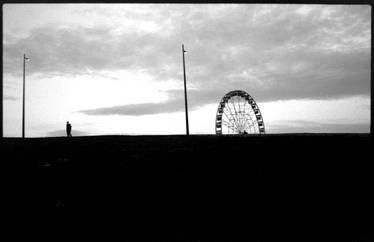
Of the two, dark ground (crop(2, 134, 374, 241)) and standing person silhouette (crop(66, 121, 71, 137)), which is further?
standing person silhouette (crop(66, 121, 71, 137))

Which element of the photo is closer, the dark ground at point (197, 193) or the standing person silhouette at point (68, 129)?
the dark ground at point (197, 193)

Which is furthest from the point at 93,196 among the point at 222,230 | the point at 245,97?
the point at 245,97

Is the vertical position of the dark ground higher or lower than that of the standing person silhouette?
lower

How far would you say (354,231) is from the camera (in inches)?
294

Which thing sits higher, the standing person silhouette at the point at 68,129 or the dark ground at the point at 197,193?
the standing person silhouette at the point at 68,129

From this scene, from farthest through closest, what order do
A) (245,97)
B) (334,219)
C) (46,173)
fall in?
(245,97) < (46,173) < (334,219)

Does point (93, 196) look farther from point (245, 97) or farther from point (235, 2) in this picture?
point (245, 97)

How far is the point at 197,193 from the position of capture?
930 cm

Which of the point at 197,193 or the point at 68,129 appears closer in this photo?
the point at 197,193

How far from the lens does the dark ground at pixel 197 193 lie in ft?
25.2

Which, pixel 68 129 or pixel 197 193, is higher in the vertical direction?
pixel 68 129

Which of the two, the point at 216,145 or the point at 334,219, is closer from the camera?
the point at 334,219

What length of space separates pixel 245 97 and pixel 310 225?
26853 millimetres

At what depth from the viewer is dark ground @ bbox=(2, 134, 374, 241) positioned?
7684mm
